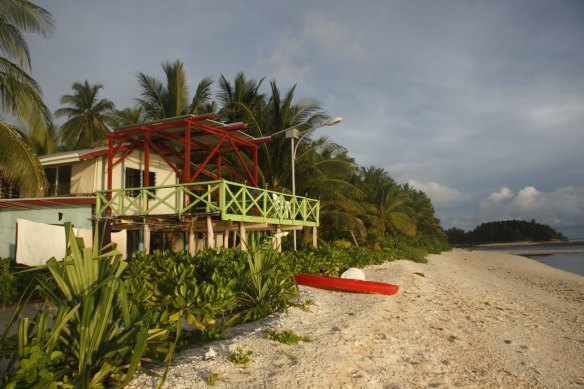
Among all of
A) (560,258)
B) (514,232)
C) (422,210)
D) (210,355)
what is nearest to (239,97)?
(210,355)

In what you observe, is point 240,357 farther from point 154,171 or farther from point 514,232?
point 514,232

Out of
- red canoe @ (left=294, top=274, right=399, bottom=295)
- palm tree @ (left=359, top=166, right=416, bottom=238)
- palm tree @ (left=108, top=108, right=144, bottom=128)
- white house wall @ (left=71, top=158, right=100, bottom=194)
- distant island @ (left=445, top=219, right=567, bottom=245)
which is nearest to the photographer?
red canoe @ (left=294, top=274, right=399, bottom=295)

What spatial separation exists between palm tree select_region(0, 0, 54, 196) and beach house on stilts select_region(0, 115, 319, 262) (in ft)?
4.83

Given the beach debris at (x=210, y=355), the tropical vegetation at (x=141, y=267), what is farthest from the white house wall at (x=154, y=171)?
the beach debris at (x=210, y=355)

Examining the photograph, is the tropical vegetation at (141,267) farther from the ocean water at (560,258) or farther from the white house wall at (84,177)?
the ocean water at (560,258)

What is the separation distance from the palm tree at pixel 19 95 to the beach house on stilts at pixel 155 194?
1472mm

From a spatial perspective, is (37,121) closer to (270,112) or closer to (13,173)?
(13,173)

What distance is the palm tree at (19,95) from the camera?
36.6 ft

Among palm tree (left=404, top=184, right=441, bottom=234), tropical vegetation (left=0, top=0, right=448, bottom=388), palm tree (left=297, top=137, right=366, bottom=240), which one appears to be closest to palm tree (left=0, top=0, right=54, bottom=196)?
tropical vegetation (left=0, top=0, right=448, bottom=388)

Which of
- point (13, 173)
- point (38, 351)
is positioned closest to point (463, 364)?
point (38, 351)

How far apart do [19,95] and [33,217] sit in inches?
150

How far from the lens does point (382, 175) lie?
3756 cm

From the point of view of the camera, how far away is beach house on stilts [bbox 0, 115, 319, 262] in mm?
12586

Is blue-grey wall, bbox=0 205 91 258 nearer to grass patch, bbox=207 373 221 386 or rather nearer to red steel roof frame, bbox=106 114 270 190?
red steel roof frame, bbox=106 114 270 190
